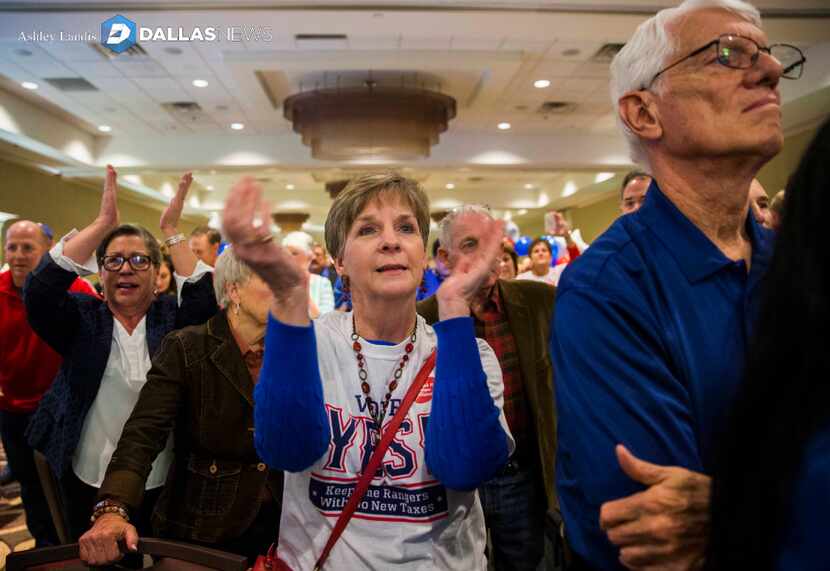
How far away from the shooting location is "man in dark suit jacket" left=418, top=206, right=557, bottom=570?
240cm

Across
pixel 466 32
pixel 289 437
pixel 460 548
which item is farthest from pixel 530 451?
pixel 466 32

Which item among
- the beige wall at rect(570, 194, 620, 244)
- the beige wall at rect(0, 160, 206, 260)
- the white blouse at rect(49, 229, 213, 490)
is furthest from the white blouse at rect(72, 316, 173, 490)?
the beige wall at rect(570, 194, 620, 244)

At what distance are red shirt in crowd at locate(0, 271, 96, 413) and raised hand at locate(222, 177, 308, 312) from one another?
3011mm

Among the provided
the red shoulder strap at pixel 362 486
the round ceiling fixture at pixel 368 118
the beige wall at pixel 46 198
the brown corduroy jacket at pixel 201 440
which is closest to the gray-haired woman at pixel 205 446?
the brown corduroy jacket at pixel 201 440

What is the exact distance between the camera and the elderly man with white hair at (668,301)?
85 centimetres

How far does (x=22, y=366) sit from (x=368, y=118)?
6.85 m

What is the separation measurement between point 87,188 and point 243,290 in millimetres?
11824

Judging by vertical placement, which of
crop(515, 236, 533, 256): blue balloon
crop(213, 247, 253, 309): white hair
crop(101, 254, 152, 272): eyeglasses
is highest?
crop(515, 236, 533, 256): blue balloon

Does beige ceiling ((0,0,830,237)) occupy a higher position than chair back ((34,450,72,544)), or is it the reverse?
beige ceiling ((0,0,830,237))

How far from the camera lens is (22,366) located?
353 centimetres

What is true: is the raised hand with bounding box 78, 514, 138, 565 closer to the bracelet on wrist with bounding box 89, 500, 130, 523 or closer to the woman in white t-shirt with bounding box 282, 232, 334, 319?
the bracelet on wrist with bounding box 89, 500, 130, 523

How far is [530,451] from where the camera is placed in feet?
8.10

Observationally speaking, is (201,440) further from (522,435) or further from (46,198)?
(46,198)

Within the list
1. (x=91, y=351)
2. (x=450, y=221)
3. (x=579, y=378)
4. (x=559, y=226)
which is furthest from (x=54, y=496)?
(x=559, y=226)
